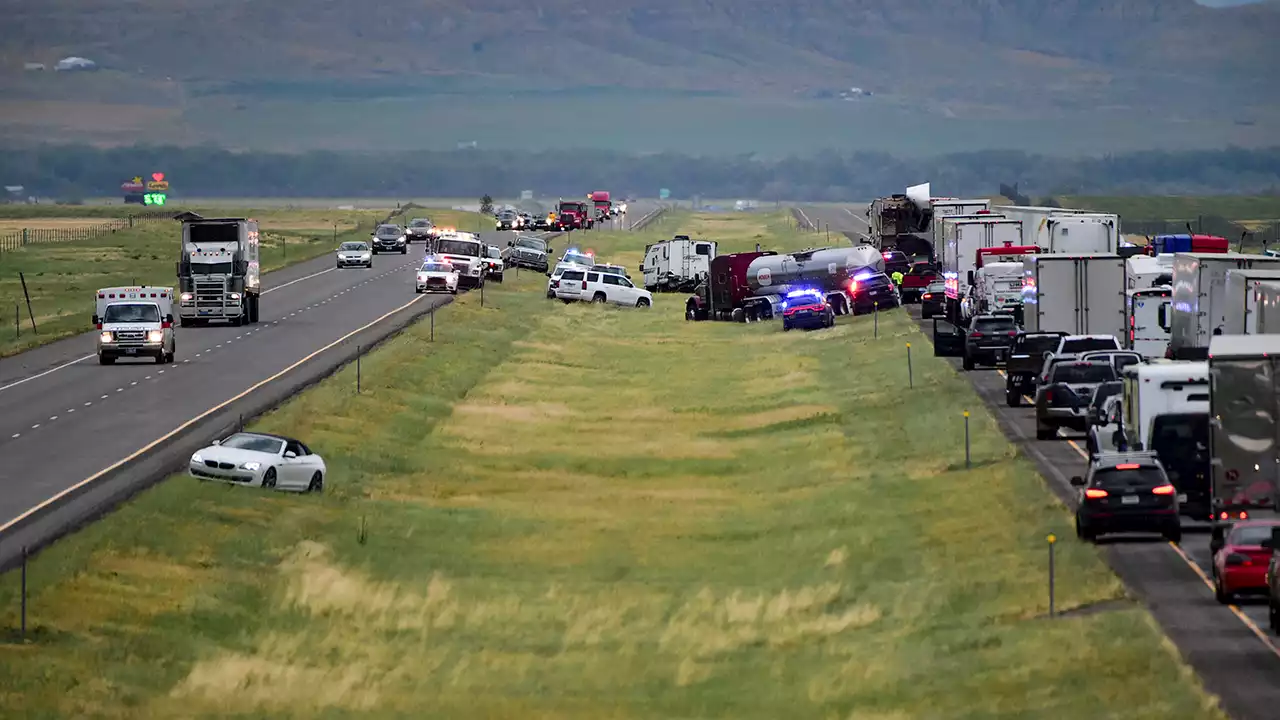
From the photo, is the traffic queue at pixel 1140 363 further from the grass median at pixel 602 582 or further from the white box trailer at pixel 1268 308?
the grass median at pixel 602 582

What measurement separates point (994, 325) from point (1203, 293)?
46.5ft

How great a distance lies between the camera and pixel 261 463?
46594 mm

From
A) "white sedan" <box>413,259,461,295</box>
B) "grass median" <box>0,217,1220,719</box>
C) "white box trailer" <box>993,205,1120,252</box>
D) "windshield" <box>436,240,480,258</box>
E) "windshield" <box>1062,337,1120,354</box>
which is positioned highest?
"white box trailer" <box>993,205,1120,252</box>

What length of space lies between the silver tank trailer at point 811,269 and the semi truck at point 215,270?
22.3 metres

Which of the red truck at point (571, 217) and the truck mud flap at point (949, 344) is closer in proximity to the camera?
the truck mud flap at point (949, 344)

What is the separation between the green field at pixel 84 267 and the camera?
90500 millimetres

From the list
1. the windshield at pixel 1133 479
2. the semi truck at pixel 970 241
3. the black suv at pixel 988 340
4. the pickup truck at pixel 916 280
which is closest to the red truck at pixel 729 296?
the pickup truck at pixel 916 280

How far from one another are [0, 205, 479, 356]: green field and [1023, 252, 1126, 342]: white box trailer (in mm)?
34477

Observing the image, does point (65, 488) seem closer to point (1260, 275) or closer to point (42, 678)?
point (42, 678)

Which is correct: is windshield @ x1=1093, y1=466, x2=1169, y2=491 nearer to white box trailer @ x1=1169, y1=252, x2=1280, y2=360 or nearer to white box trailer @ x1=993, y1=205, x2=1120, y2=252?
white box trailer @ x1=1169, y1=252, x2=1280, y2=360

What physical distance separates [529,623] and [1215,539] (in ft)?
34.7

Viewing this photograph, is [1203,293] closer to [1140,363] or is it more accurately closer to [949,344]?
[1140,363]

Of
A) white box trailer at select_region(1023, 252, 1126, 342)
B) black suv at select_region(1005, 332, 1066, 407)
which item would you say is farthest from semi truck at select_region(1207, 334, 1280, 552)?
white box trailer at select_region(1023, 252, 1126, 342)

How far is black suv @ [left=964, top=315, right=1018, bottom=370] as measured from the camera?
224 feet
